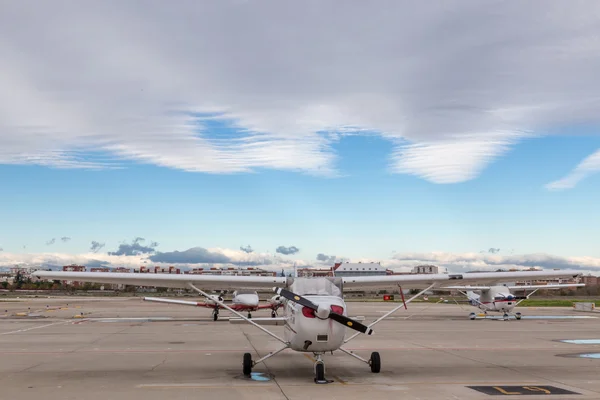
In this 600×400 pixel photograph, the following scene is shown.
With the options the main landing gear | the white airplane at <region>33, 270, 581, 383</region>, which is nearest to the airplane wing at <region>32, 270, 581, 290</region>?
the white airplane at <region>33, 270, 581, 383</region>

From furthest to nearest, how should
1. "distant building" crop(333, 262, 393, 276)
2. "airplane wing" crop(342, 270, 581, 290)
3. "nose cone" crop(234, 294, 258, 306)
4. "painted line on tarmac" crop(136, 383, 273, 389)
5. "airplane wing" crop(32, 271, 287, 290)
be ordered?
"distant building" crop(333, 262, 393, 276), "nose cone" crop(234, 294, 258, 306), "airplane wing" crop(342, 270, 581, 290), "airplane wing" crop(32, 271, 287, 290), "painted line on tarmac" crop(136, 383, 273, 389)

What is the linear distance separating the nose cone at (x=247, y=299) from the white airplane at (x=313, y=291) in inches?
694

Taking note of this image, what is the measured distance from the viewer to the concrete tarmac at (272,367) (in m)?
10.3

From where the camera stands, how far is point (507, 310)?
36.4 metres

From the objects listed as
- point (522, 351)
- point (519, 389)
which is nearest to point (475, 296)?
point (522, 351)

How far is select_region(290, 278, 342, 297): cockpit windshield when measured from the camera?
473 inches

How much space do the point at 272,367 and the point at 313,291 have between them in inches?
119

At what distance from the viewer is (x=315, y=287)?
12.1m

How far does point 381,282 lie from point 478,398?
511cm

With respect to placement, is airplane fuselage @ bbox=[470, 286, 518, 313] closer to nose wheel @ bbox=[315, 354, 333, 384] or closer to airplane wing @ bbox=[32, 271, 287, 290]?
airplane wing @ bbox=[32, 271, 287, 290]

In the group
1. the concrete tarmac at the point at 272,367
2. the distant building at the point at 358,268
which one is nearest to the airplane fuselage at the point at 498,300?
the concrete tarmac at the point at 272,367

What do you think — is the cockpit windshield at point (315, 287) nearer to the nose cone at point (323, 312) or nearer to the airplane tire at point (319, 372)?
the nose cone at point (323, 312)

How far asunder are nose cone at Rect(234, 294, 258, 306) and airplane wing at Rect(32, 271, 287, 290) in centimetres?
1809

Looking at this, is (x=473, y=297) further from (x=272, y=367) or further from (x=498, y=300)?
(x=272, y=367)
